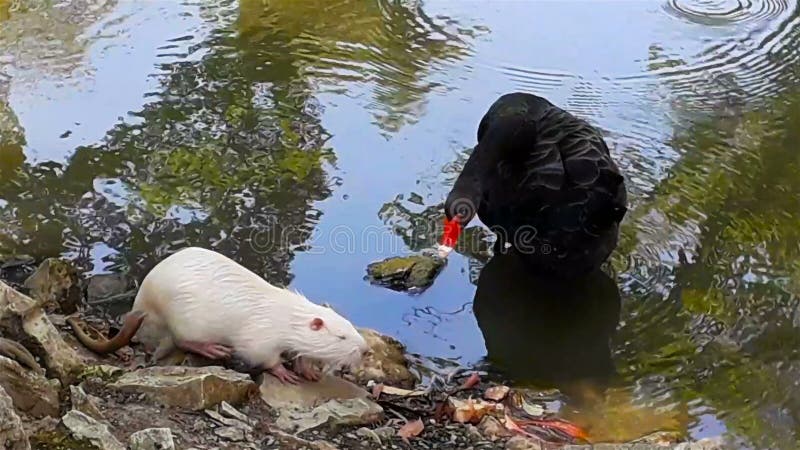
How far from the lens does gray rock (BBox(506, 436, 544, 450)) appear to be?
14.0 feet

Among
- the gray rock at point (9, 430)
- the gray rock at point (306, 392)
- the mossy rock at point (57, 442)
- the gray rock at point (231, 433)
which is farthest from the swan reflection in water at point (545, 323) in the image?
the gray rock at point (9, 430)

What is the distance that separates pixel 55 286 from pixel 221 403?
156 cm

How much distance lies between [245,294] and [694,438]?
2137 millimetres

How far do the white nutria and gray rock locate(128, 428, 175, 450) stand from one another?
4.28 feet

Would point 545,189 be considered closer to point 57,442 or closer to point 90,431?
point 90,431

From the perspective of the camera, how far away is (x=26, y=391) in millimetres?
3494

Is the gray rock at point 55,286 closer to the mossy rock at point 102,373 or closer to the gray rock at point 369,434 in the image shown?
the mossy rock at point 102,373

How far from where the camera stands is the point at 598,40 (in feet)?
27.2

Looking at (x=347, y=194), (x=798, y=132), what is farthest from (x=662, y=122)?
(x=347, y=194)

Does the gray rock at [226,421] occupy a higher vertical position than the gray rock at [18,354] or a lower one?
lower

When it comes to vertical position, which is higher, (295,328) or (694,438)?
(295,328)

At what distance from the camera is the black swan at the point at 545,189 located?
5.48 metres

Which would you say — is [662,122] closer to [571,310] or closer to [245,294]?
[571,310]

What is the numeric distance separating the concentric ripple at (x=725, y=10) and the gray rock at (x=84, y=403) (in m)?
6.48
